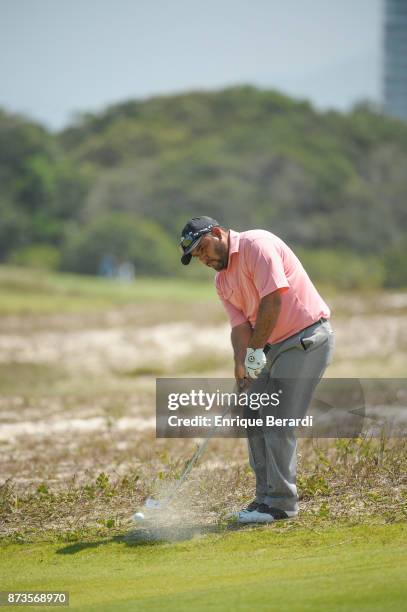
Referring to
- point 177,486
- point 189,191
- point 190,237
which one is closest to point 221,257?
point 190,237

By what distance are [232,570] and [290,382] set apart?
1510 mm

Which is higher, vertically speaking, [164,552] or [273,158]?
[273,158]

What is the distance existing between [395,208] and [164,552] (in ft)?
297

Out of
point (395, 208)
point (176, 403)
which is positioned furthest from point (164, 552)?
point (395, 208)

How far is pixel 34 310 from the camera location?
34.1 metres

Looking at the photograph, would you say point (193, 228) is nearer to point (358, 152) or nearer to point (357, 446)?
point (357, 446)

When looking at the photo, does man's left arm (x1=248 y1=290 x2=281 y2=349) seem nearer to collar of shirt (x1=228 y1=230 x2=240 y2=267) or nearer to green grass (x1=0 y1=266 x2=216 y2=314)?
collar of shirt (x1=228 y1=230 x2=240 y2=267)

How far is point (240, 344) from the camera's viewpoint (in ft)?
25.6

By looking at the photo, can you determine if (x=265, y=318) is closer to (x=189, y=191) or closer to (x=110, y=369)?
(x=110, y=369)

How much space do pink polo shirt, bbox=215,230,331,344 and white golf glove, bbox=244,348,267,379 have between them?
22cm

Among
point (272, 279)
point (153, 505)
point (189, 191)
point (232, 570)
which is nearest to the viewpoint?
A: point (232, 570)

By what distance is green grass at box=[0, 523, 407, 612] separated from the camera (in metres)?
5.75

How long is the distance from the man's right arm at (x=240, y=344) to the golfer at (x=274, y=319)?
0.02 m

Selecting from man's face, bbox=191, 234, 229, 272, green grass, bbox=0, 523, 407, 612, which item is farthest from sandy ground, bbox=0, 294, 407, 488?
man's face, bbox=191, 234, 229, 272
